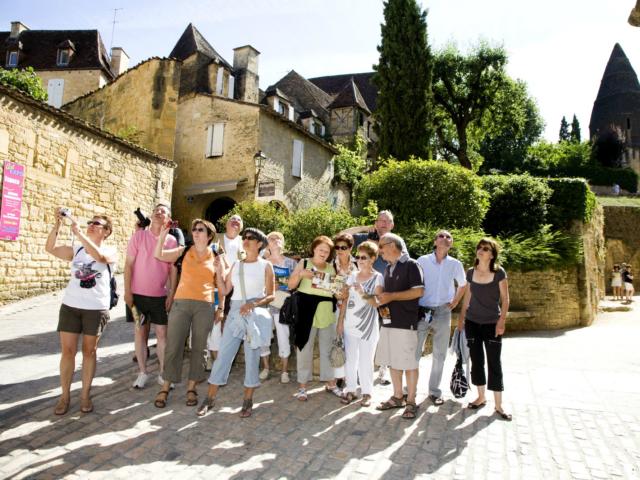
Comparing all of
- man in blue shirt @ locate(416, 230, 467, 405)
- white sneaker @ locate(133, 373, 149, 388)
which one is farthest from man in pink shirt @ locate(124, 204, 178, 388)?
man in blue shirt @ locate(416, 230, 467, 405)

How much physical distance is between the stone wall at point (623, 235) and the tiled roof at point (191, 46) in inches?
850

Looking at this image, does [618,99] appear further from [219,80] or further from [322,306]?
[322,306]

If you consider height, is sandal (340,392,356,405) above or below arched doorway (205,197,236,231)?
below

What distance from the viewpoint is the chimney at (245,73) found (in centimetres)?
2469

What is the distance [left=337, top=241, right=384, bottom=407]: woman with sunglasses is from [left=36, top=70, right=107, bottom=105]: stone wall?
29429 mm

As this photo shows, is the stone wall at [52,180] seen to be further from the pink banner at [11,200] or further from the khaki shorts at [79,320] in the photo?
the khaki shorts at [79,320]

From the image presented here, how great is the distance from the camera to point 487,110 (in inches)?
1051

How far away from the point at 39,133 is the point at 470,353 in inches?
438

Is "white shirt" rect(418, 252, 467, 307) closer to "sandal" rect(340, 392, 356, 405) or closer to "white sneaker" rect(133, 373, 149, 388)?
"sandal" rect(340, 392, 356, 405)

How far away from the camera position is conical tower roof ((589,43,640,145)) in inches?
2159

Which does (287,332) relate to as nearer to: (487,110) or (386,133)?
(386,133)

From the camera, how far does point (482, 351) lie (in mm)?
4551

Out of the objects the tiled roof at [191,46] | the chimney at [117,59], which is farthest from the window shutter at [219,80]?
the chimney at [117,59]

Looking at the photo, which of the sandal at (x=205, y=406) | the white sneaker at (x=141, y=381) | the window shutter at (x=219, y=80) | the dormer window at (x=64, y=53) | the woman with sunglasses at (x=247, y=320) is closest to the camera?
the sandal at (x=205, y=406)
